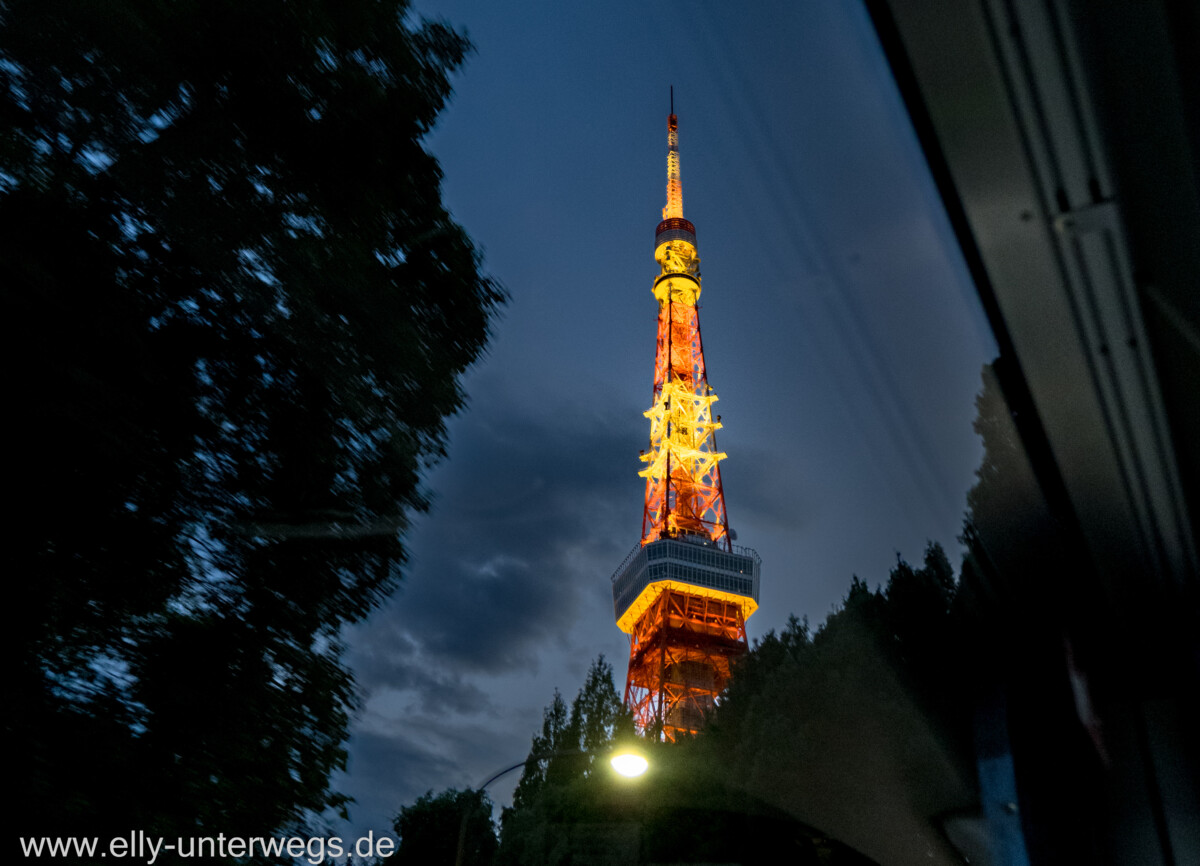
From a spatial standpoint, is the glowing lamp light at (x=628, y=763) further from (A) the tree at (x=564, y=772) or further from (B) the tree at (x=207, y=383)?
(A) the tree at (x=564, y=772)

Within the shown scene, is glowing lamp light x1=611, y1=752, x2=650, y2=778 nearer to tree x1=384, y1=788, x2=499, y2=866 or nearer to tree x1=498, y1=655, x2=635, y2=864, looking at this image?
tree x1=498, y1=655, x2=635, y2=864

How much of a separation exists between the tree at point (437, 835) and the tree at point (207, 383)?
2664 cm

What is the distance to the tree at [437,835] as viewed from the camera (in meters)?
28.6

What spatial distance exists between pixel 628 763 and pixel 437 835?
25.9 metres

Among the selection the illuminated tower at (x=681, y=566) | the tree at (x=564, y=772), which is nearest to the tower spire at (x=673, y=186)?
the illuminated tower at (x=681, y=566)

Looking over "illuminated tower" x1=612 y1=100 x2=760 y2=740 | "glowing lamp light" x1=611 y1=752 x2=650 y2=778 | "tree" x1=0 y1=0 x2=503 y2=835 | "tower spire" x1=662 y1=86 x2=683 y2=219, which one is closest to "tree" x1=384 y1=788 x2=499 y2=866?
"illuminated tower" x1=612 y1=100 x2=760 y2=740

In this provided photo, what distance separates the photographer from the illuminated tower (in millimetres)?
46656

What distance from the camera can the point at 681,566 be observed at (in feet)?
167

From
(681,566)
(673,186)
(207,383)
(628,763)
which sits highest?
(673,186)

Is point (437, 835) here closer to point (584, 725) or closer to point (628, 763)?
point (584, 725)

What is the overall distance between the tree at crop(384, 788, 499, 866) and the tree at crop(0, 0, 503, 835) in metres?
26.6

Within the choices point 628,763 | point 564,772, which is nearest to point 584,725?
point 564,772

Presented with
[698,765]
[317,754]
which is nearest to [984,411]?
[317,754]

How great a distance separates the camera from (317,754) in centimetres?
581
